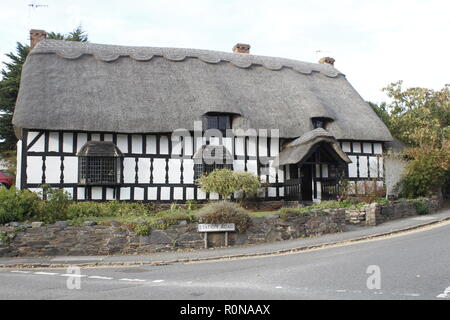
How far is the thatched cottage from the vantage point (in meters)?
19.6

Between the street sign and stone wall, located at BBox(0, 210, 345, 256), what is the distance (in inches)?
9.3

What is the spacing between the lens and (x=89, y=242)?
47.9 ft

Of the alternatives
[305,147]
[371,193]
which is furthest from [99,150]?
[371,193]

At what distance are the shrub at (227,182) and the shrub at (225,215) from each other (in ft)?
12.1

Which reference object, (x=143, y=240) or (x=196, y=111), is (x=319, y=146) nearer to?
(x=196, y=111)

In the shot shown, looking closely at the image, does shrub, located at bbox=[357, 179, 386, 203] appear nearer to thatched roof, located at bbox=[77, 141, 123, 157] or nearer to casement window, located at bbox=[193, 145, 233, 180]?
casement window, located at bbox=[193, 145, 233, 180]

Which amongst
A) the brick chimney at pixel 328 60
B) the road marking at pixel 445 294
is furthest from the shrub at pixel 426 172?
the road marking at pixel 445 294

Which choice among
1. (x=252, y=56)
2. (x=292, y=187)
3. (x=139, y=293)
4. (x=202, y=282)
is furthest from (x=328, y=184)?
(x=139, y=293)

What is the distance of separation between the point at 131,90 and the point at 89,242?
9693 millimetres

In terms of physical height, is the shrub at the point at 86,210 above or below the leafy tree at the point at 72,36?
below

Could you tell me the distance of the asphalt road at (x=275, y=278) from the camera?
8047 mm

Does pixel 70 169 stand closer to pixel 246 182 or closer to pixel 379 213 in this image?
pixel 246 182

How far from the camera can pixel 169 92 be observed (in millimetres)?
22531

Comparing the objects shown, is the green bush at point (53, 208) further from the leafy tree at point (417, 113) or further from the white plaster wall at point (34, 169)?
the leafy tree at point (417, 113)
